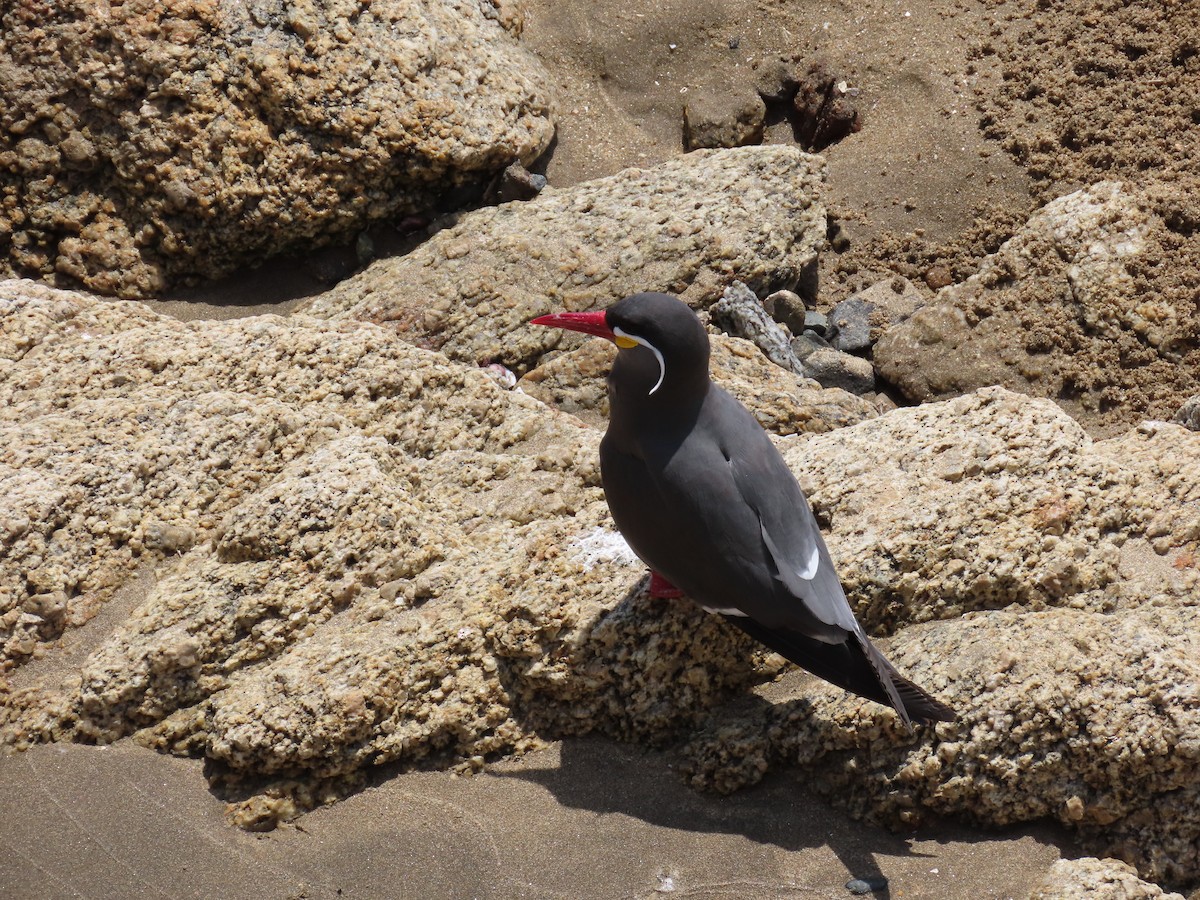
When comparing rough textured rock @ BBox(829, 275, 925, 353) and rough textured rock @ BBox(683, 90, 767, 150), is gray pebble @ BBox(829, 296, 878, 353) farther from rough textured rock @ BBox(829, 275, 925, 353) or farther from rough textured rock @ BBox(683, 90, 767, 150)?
rough textured rock @ BBox(683, 90, 767, 150)

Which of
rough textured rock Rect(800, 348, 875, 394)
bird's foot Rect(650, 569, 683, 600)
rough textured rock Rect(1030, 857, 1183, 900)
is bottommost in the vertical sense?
rough textured rock Rect(800, 348, 875, 394)

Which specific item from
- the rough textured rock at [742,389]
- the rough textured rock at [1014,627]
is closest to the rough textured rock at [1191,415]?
the rough textured rock at [1014,627]

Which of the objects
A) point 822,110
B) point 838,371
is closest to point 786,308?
point 838,371

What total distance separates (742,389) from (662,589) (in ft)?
4.30

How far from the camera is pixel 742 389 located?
4.45 m

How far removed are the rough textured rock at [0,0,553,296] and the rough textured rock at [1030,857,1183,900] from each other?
4.09 m

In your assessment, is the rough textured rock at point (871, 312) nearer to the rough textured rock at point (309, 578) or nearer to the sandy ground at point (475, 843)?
the rough textured rock at point (309, 578)

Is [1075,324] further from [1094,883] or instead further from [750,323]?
[1094,883]

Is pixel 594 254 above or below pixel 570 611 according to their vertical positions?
above

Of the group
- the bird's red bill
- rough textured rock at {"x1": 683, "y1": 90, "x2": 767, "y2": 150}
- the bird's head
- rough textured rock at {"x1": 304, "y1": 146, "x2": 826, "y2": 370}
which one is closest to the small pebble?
the bird's head

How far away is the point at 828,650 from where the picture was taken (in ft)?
9.92

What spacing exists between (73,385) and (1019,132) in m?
4.72

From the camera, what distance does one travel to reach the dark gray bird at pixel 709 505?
302 cm

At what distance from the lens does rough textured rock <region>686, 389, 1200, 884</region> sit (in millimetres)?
2895
